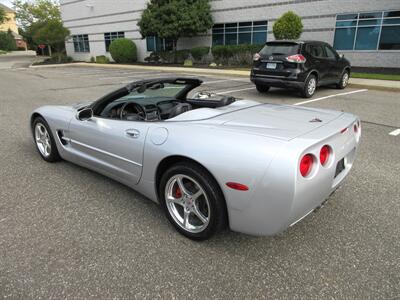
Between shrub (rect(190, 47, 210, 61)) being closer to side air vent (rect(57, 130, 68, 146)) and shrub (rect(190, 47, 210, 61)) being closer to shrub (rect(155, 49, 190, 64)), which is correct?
shrub (rect(155, 49, 190, 64))

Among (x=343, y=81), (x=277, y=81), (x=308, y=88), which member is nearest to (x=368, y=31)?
(x=343, y=81)

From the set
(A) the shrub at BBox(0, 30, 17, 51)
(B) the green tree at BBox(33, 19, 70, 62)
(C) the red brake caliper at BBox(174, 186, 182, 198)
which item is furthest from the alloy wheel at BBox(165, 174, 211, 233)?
(A) the shrub at BBox(0, 30, 17, 51)

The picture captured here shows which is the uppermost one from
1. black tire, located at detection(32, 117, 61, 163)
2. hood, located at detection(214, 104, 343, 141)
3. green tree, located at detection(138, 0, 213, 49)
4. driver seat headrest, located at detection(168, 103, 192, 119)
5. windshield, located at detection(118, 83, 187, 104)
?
green tree, located at detection(138, 0, 213, 49)

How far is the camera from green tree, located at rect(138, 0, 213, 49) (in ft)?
69.8

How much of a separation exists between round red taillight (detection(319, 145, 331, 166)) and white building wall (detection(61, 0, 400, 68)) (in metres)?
16.6

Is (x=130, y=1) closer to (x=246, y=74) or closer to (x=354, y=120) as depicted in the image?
(x=246, y=74)

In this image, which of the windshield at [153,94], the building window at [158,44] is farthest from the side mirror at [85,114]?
the building window at [158,44]

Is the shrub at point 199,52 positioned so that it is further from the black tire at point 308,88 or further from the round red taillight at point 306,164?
the round red taillight at point 306,164

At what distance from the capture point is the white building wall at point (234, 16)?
16.5 meters

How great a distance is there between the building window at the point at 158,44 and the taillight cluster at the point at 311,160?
24.8m

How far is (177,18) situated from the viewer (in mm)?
21453

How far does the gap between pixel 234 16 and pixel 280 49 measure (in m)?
14.1

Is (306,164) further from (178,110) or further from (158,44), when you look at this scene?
(158,44)

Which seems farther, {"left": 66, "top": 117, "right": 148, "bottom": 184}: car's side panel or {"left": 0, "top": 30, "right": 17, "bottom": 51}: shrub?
{"left": 0, "top": 30, "right": 17, "bottom": 51}: shrub
